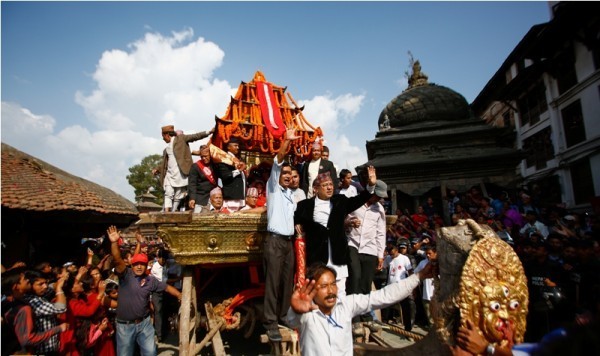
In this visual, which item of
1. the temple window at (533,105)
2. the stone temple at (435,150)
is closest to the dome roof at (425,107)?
the stone temple at (435,150)

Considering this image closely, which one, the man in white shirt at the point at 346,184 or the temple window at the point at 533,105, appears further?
the temple window at the point at 533,105

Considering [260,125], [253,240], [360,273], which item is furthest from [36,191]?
[360,273]

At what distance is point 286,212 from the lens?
3.68 metres

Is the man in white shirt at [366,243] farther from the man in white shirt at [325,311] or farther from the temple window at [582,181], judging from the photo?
the temple window at [582,181]

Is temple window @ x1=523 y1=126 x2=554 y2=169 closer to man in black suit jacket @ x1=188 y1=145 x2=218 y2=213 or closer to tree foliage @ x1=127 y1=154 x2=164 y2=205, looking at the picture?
man in black suit jacket @ x1=188 y1=145 x2=218 y2=213

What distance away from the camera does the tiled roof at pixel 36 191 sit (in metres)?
8.44

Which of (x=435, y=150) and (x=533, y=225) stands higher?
(x=435, y=150)

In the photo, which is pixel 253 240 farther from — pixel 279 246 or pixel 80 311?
pixel 80 311

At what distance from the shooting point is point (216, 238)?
13.0 ft

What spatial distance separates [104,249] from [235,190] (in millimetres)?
8676

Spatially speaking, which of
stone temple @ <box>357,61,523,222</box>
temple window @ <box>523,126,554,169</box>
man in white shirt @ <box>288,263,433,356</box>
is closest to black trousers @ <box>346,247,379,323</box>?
man in white shirt @ <box>288,263,433,356</box>

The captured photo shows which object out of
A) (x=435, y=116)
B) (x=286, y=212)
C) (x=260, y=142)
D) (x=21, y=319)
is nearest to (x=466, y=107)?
(x=435, y=116)

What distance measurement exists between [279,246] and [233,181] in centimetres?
202

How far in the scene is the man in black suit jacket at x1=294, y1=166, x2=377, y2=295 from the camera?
3.64 metres
